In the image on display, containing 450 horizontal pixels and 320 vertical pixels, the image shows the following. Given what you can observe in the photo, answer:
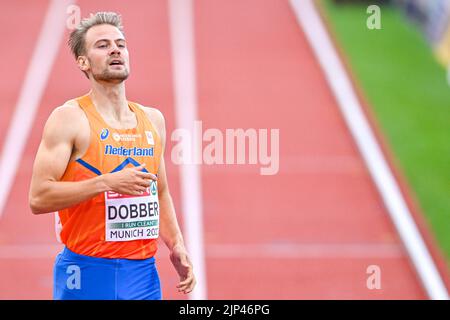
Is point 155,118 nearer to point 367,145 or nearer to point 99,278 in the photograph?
point 99,278

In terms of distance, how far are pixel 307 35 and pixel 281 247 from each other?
835 cm

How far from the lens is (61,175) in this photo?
Result: 462 centimetres

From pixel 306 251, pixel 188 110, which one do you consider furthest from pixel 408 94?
pixel 306 251

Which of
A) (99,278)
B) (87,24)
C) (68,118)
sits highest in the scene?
(87,24)

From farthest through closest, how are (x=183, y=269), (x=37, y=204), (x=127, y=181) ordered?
1. (x=183, y=269)
2. (x=37, y=204)
3. (x=127, y=181)

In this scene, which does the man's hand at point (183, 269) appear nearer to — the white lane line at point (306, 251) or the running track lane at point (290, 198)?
the running track lane at point (290, 198)

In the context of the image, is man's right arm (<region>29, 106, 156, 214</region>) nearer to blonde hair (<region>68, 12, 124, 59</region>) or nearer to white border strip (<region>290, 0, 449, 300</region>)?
blonde hair (<region>68, 12, 124, 59</region>)

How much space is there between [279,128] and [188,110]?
1274 millimetres

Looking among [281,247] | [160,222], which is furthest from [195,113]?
[160,222]

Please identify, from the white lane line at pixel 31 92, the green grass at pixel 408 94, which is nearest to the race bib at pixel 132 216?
the green grass at pixel 408 94

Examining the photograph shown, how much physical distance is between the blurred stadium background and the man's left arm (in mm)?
3338

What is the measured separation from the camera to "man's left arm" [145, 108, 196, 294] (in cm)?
491

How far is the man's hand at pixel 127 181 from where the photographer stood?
447 cm

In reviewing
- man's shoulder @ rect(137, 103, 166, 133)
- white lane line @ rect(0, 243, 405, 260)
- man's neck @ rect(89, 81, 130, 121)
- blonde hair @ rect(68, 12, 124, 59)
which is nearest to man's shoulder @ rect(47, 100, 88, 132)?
man's neck @ rect(89, 81, 130, 121)
